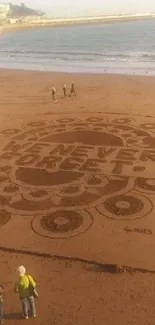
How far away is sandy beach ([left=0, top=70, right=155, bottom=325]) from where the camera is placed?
9531mm

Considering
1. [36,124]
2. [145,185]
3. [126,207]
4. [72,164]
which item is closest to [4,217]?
[126,207]

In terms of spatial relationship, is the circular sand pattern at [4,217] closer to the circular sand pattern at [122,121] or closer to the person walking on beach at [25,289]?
the person walking on beach at [25,289]

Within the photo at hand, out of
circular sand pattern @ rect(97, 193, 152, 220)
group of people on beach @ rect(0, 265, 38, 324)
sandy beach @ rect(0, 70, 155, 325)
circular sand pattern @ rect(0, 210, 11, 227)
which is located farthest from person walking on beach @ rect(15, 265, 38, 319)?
circular sand pattern @ rect(97, 193, 152, 220)

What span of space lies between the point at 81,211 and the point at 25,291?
5026 mm

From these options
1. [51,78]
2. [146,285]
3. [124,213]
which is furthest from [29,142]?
[51,78]

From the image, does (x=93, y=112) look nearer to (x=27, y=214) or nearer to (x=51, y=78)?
(x=27, y=214)

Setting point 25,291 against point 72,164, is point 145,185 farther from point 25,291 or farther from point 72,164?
point 25,291

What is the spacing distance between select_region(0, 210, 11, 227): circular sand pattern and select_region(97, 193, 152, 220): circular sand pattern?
321 centimetres

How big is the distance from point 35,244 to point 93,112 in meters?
15.3

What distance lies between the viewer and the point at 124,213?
1308 cm

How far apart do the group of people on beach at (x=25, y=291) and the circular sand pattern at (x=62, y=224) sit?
10.6 ft

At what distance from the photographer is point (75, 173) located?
53.3 feet

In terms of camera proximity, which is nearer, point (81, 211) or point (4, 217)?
point (4, 217)
